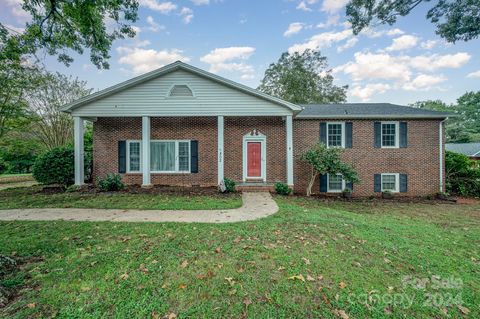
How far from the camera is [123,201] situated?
7.87 meters

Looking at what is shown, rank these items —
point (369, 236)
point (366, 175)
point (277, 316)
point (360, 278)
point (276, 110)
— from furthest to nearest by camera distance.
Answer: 1. point (366, 175)
2. point (276, 110)
3. point (369, 236)
4. point (360, 278)
5. point (277, 316)

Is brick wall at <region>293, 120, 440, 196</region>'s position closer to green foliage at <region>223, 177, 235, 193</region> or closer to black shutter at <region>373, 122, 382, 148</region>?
black shutter at <region>373, 122, 382, 148</region>

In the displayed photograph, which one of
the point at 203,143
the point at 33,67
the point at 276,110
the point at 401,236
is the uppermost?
the point at 33,67

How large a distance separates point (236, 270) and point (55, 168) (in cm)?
1117

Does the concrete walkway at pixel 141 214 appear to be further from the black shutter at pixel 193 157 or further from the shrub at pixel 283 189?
the black shutter at pixel 193 157

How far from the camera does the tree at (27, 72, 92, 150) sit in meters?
16.2

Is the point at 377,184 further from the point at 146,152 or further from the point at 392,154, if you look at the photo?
the point at 146,152

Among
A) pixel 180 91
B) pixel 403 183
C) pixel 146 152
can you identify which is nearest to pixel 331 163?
pixel 403 183

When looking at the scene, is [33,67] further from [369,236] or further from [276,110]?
[369,236]

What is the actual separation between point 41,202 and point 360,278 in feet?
32.8

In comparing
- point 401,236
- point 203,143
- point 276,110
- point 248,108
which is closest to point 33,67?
point 203,143

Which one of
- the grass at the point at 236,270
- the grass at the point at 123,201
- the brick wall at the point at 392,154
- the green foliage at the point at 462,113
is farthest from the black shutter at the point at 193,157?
the green foliage at the point at 462,113

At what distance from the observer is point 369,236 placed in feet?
15.2

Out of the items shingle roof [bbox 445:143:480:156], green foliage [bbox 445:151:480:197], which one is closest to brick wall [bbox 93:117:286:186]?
green foliage [bbox 445:151:480:197]
